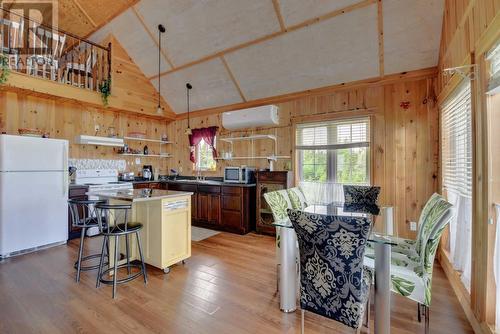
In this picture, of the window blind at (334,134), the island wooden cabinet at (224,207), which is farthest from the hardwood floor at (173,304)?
the window blind at (334,134)

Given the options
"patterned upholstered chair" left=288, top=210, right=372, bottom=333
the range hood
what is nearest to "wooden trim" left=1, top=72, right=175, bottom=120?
the range hood

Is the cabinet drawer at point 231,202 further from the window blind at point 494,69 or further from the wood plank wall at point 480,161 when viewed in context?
the window blind at point 494,69

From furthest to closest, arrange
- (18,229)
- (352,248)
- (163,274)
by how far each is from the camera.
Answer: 1. (18,229)
2. (163,274)
3. (352,248)

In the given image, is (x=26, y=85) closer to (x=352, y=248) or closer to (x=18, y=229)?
(x=18, y=229)

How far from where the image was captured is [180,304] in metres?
2.15

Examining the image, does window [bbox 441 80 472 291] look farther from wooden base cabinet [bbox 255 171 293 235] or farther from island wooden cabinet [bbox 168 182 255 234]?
island wooden cabinet [bbox 168 182 255 234]

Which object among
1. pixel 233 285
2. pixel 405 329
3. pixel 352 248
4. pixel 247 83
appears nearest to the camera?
pixel 352 248

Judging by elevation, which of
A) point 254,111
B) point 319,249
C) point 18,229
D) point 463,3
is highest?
point 463,3

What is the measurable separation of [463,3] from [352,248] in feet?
8.22

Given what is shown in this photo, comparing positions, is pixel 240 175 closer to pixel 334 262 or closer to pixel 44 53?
pixel 334 262

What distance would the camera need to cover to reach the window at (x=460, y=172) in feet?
7.22

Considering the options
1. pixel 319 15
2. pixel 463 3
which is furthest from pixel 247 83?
pixel 463 3

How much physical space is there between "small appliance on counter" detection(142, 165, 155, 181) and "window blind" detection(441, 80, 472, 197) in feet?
18.0

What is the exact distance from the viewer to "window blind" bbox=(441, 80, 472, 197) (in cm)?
220
